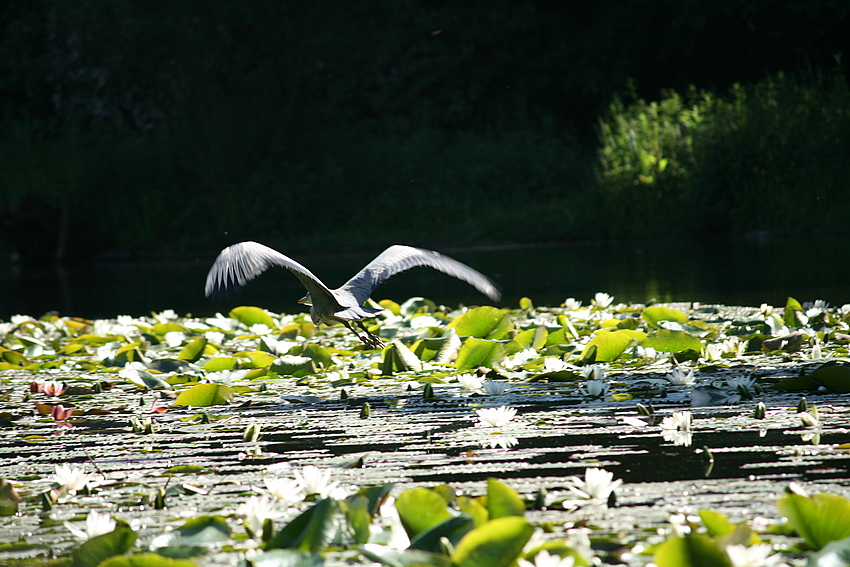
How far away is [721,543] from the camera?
1.28 metres

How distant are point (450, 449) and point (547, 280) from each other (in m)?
5.38

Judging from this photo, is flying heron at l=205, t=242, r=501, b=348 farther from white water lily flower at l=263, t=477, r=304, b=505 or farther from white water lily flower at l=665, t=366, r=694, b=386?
white water lily flower at l=263, t=477, r=304, b=505

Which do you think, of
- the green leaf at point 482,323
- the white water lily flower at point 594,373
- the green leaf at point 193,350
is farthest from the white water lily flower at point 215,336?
the white water lily flower at point 594,373

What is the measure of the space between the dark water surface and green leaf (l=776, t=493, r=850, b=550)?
3.46 meters

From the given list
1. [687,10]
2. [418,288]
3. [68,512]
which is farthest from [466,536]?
[687,10]

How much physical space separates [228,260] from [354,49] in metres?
13.8

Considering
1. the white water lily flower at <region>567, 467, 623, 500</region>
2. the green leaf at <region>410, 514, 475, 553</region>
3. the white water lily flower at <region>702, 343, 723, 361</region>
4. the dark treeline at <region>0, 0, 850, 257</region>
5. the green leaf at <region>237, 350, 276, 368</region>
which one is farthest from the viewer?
the dark treeline at <region>0, 0, 850, 257</region>

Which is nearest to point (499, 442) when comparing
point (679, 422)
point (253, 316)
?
point (679, 422)

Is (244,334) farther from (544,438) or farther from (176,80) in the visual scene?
(176,80)

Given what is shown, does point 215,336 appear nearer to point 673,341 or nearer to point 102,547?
point 673,341

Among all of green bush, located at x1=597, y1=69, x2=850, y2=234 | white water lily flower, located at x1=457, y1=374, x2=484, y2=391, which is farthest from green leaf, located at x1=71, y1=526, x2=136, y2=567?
green bush, located at x1=597, y1=69, x2=850, y2=234

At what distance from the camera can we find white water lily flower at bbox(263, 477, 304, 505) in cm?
170

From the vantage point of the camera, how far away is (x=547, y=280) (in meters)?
7.44

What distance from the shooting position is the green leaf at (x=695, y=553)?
1232mm
